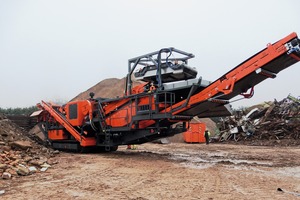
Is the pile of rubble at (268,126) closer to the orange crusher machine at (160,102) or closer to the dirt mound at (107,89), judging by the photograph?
the orange crusher machine at (160,102)

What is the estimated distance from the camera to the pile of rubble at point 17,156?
7.16 m

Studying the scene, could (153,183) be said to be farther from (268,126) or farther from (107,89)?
(107,89)

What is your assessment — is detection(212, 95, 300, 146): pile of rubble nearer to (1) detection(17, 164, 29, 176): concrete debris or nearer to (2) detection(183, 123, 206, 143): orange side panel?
(2) detection(183, 123, 206, 143): orange side panel

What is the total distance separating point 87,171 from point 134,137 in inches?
140

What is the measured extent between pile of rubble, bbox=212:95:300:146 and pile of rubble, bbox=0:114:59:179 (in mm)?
14305

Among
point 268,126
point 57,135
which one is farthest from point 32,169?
point 268,126

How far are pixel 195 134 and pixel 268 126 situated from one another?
193 inches

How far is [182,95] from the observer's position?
389 inches

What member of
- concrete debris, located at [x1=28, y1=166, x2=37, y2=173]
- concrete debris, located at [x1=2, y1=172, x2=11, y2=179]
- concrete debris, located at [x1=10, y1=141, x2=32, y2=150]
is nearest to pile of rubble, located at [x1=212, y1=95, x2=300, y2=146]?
concrete debris, located at [x1=10, y1=141, x2=32, y2=150]

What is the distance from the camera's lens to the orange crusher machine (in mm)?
8492

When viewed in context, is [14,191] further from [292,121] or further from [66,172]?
[292,121]

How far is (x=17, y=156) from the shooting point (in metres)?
8.70

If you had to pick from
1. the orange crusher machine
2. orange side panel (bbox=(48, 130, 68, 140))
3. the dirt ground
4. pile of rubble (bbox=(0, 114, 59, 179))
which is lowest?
the dirt ground

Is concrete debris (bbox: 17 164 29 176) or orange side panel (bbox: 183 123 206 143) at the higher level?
orange side panel (bbox: 183 123 206 143)
